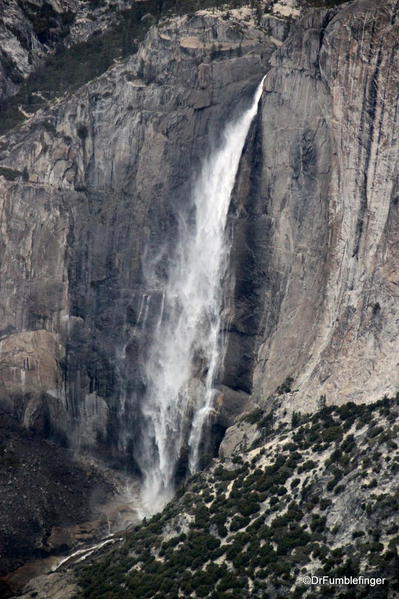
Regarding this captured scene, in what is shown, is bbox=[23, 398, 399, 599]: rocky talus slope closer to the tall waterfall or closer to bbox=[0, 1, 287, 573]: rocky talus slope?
the tall waterfall

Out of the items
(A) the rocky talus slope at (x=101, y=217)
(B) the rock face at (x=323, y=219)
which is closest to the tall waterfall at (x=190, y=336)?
(A) the rocky talus slope at (x=101, y=217)

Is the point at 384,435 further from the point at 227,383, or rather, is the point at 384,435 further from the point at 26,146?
the point at 26,146

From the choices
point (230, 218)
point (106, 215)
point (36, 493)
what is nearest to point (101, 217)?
point (106, 215)

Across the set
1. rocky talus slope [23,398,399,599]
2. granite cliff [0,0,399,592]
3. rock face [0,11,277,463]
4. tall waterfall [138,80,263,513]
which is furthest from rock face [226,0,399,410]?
rock face [0,11,277,463]

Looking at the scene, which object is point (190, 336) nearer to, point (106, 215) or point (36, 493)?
point (106, 215)

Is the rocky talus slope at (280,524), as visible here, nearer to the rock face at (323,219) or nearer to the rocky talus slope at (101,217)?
the rock face at (323,219)

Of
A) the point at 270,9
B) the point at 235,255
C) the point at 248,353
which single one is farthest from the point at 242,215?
the point at 270,9
